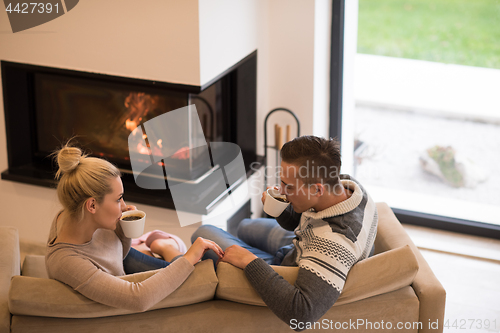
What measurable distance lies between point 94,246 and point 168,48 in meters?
1.12

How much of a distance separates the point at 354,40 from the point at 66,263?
2318 millimetres

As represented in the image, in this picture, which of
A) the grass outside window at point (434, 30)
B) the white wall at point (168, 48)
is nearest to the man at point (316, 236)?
the white wall at point (168, 48)

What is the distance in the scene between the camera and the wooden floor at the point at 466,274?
7.88 feet

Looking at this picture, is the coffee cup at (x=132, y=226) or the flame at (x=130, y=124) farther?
the flame at (x=130, y=124)

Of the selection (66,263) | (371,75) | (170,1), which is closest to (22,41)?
(170,1)

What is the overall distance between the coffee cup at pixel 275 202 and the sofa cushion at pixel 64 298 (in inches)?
14.4

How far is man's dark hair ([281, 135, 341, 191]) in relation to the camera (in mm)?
1589

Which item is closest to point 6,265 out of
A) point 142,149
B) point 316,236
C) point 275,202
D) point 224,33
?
point 275,202

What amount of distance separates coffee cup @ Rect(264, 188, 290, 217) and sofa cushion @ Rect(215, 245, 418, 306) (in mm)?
281

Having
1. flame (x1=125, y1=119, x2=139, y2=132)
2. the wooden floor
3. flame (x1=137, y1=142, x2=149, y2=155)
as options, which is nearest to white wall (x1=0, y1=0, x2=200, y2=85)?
flame (x1=125, y1=119, x2=139, y2=132)

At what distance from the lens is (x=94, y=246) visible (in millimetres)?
1655

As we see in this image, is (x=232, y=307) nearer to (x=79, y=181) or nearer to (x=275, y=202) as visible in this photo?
(x=275, y=202)

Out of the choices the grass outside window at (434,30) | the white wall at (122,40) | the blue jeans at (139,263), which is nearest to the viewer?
the blue jeans at (139,263)

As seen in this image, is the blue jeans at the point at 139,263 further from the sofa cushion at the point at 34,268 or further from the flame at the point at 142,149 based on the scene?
the flame at the point at 142,149
